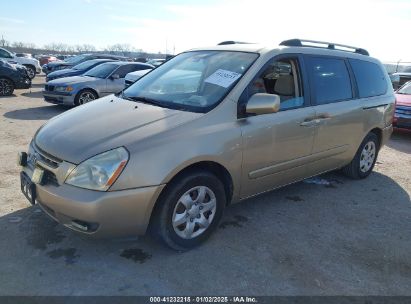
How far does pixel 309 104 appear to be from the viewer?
409 centimetres

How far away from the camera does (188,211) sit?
3.21 meters

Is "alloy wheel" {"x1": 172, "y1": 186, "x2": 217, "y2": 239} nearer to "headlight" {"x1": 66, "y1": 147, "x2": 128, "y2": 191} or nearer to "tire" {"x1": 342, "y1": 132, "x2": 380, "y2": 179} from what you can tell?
"headlight" {"x1": 66, "y1": 147, "x2": 128, "y2": 191}

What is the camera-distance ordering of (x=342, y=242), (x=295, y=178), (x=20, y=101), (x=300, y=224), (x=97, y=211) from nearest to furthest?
(x=97, y=211) < (x=342, y=242) < (x=300, y=224) < (x=295, y=178) < (x=20, y=101)

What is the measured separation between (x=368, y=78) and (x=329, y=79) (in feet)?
3.50

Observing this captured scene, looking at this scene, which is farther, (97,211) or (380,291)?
(380,291)

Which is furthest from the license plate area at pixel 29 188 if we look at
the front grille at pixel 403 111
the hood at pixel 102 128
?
the front grille at pixel 403 111

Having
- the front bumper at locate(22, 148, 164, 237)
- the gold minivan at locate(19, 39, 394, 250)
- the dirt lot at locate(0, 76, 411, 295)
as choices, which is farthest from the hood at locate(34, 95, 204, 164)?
the dirt lot at locate(0, 76, 411, 295)

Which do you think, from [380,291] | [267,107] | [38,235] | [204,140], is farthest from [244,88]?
[38,235]

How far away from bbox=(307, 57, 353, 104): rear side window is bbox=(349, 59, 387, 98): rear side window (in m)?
0.26

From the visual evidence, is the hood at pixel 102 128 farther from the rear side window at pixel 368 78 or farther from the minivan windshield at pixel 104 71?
the minivan windshield at pixel 104 71

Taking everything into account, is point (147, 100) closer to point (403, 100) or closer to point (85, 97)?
point (85, 97)

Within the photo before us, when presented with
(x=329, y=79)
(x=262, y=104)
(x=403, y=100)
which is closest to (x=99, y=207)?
(x=262, y=104)

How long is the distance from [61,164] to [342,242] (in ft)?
8.68

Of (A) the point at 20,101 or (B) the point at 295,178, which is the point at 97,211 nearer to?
(B) the point at 295,178
